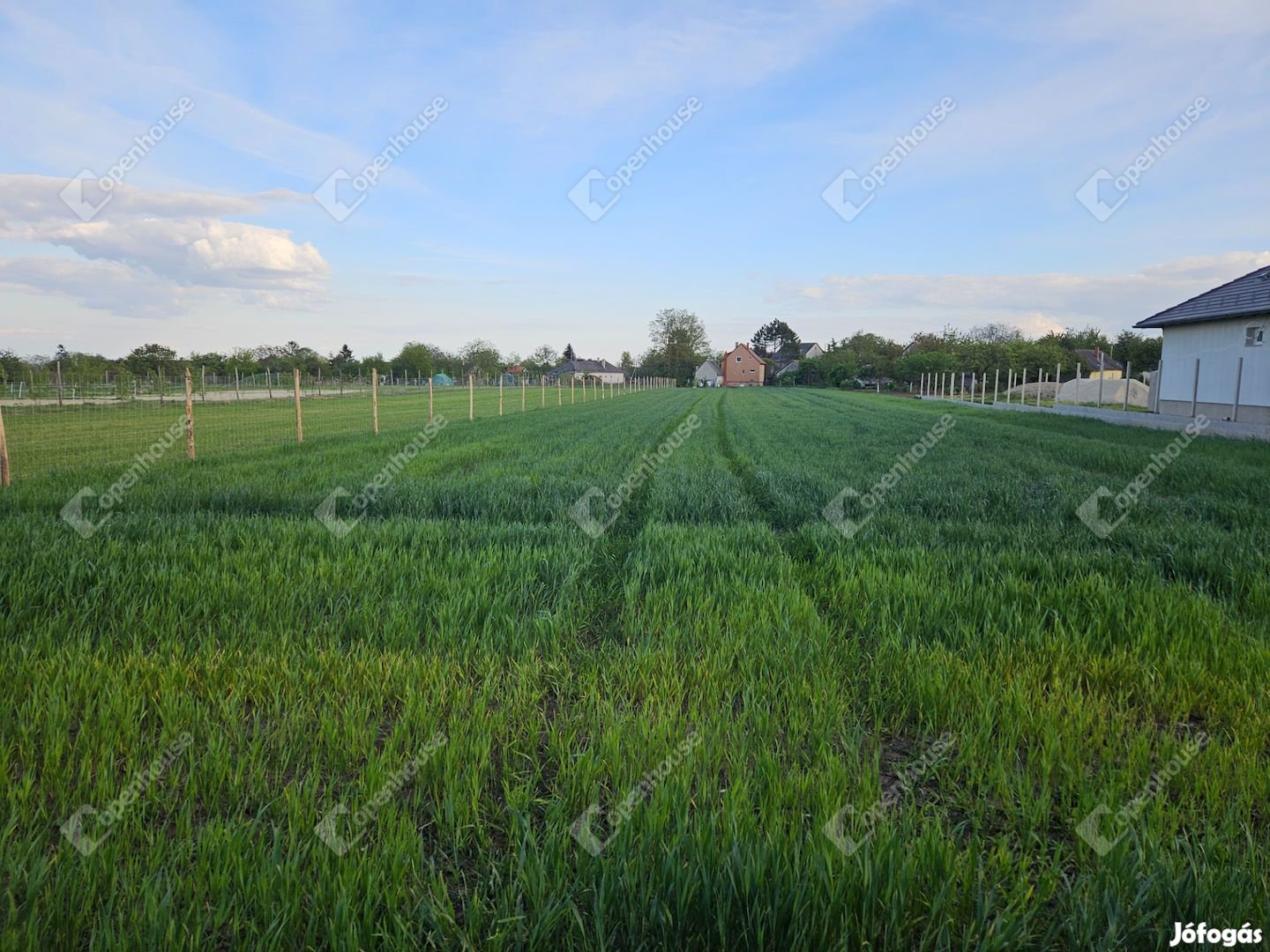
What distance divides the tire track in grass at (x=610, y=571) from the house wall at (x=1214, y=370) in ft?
75.4

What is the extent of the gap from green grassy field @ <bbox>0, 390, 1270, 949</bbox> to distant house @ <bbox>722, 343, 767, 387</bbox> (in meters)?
110

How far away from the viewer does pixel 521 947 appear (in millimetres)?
1705

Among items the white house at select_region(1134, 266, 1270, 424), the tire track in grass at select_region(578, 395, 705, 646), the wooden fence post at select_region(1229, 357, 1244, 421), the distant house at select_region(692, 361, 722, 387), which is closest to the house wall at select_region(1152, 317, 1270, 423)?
the white house at select_region(1134, 266, 1270, 424)

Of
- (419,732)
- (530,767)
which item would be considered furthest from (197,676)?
(530,767)

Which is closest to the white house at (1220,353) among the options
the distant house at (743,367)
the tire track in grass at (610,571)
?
the tire track in grass at (610,571)

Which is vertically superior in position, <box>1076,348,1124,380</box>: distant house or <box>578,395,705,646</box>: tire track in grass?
<box>1076,348,1124,380</box>: distant house

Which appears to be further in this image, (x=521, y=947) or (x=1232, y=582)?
(x=1232, y=582)

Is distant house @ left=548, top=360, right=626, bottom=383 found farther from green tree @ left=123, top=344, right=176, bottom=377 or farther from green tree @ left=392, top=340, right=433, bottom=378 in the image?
green tree @ left=123, top=344, right=176, bottom=377

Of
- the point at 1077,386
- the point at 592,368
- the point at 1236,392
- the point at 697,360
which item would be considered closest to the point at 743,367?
the point at 697,360

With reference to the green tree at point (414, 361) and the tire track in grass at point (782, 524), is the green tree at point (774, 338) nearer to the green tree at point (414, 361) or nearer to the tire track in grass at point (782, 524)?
the green tree at point (414, 361)

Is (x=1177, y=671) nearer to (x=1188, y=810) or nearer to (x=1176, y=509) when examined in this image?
(x=1188, y=810)

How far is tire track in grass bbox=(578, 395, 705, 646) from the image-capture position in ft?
13.8

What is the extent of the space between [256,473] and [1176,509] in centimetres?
1234

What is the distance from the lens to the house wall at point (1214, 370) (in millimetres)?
20547
